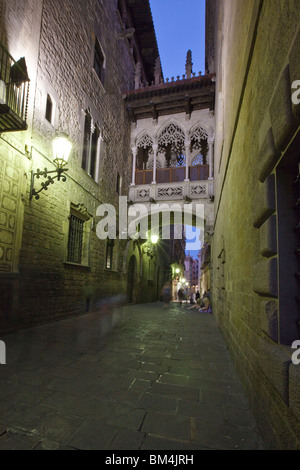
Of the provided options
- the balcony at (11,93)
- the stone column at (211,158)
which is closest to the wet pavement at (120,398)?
the balcony at (11,93)

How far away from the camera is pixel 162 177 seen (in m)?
13.6

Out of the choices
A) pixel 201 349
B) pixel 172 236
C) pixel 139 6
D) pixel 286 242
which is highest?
pixel 139 6

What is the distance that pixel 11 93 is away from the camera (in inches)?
203

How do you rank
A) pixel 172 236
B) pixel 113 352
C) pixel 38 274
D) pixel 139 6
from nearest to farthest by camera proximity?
1. pixel 113 352
2. pixel 38 274
3. pixel 139 6
4. pixel 172 236

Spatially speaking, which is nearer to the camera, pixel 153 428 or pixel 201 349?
pixel 153 428

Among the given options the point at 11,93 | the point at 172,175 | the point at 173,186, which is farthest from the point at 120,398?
the point at 172,175

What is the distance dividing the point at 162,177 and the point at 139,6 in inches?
416

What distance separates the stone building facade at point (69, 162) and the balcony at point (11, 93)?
2.9 inches

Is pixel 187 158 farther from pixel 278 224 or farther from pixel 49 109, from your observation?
pixel 278 224

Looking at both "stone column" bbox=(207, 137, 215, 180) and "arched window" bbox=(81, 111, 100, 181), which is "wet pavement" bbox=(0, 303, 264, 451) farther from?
"stone column" bbox=(207, 137, 215, 180)

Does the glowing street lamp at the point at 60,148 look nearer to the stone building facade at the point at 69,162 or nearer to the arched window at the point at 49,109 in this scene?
the stone building facade at the point at 69,162

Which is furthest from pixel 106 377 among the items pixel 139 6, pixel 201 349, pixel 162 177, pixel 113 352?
pixel 139 6

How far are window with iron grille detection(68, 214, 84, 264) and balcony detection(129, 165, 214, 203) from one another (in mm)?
5128
